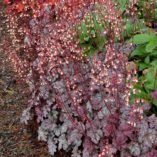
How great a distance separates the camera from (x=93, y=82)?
160 inches

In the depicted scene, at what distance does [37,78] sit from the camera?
5.45 m

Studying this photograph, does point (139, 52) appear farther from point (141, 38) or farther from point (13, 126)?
point (13, 126)

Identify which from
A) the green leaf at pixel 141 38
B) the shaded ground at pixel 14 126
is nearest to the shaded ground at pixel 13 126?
the shaded ground at pixel 14 126

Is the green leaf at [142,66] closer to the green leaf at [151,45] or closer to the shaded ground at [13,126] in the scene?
the green leaf at [151,45]

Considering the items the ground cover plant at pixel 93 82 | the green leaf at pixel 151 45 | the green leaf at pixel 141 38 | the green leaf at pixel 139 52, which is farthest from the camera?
the green leaf at pixel 139 52

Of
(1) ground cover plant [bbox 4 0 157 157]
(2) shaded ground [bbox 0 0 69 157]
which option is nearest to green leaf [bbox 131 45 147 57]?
(1) ground cover plant [bbox 4 0 157 157]

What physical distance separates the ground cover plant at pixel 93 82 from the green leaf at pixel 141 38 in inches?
0.5

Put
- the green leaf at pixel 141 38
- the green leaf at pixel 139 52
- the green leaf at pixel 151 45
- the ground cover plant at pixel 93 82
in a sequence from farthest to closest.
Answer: the green leaf at pixel 139 52
the green leaf at pixel 141 38
the green leaf at pixel 151 45
the ground cover plant at pixel 93 82

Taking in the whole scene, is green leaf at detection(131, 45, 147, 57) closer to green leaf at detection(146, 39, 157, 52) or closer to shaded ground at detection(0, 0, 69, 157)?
green leaf at detection(146, 39, 157, 52)

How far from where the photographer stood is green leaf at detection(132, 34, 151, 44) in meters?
5.05

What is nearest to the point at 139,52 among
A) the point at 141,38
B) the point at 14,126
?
the point at 141,38

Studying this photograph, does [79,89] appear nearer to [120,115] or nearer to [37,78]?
[120,115]

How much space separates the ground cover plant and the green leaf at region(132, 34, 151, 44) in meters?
0.01

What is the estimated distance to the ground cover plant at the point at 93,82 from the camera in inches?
156
